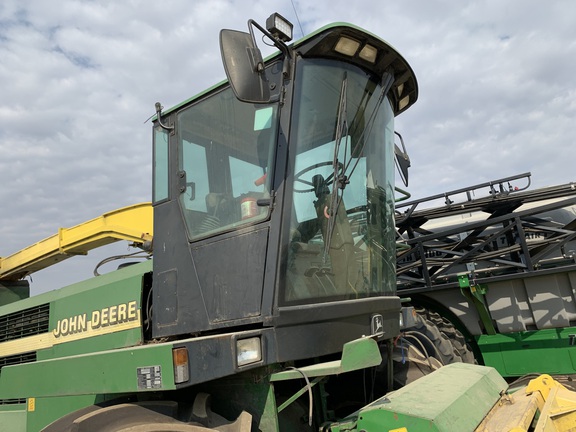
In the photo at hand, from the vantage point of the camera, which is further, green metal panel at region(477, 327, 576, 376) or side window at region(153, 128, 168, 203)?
green metal panel at region(477, 327, 576, 376)

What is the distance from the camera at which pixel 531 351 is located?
20.3 ft

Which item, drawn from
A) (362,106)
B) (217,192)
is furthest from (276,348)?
(362,106)

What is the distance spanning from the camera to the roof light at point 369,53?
3105 mm

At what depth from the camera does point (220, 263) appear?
2818 millimetres

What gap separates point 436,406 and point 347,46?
6.73ft

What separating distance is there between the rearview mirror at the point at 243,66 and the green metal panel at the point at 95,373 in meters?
1.33

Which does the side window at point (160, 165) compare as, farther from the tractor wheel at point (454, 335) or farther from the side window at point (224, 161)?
the tractor wheel at point (454, 335)

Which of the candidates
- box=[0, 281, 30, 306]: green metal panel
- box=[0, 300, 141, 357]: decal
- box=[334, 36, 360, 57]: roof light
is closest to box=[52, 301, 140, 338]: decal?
box=[0, 300, 141, 357]: decal

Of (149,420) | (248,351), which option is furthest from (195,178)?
(149,420)

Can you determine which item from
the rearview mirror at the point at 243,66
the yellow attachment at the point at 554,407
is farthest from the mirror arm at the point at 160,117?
the yellow attachment at the point at 554,407

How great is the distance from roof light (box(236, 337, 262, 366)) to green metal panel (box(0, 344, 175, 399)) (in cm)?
34

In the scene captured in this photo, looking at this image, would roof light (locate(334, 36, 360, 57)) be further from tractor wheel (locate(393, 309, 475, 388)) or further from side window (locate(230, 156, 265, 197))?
tractor wheel (locate(393, 309, 475, 388))

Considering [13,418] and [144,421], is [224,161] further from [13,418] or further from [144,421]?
[13,418]

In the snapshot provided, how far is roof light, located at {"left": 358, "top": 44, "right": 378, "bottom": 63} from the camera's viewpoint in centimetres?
311
